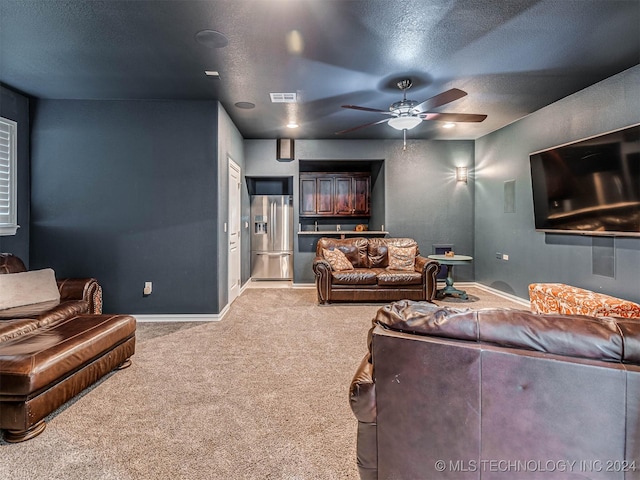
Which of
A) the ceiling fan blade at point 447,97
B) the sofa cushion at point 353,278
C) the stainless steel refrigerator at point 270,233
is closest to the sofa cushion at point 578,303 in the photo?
the sofa cushion at point 353,278

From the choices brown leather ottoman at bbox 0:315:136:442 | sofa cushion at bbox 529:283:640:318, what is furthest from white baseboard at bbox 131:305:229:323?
sofa cushion at bbox 529:283:640:318

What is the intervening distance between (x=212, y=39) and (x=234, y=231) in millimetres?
3007

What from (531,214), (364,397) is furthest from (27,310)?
(531,214)

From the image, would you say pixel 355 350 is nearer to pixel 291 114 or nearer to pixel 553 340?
pixel 553 340

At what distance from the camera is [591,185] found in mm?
3770

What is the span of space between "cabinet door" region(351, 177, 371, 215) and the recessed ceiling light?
4398 mm

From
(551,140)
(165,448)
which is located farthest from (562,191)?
(165,448)

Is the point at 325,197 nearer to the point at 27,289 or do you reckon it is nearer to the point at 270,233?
the point at 270,233

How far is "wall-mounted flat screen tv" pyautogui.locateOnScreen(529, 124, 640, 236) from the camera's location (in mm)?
3336

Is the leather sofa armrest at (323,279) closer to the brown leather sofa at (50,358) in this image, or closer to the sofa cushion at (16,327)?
the brown leather sofa at (50,358)

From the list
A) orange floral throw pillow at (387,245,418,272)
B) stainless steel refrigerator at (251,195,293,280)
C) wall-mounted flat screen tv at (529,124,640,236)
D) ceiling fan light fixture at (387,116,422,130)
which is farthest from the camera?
stainless steel refrigerator at (251,195,293,280)

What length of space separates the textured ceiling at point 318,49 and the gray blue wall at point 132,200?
0.29 metres

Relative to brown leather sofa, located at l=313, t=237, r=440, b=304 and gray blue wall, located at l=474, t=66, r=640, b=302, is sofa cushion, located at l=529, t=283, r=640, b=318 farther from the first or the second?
brown leather sofa, located at l=313, t=237, r=440, b=304

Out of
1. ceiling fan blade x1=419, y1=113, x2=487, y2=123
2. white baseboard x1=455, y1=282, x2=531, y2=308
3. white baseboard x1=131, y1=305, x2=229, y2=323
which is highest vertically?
ceiling fan blade x1=419, y1=113, x2=487, y2=123
